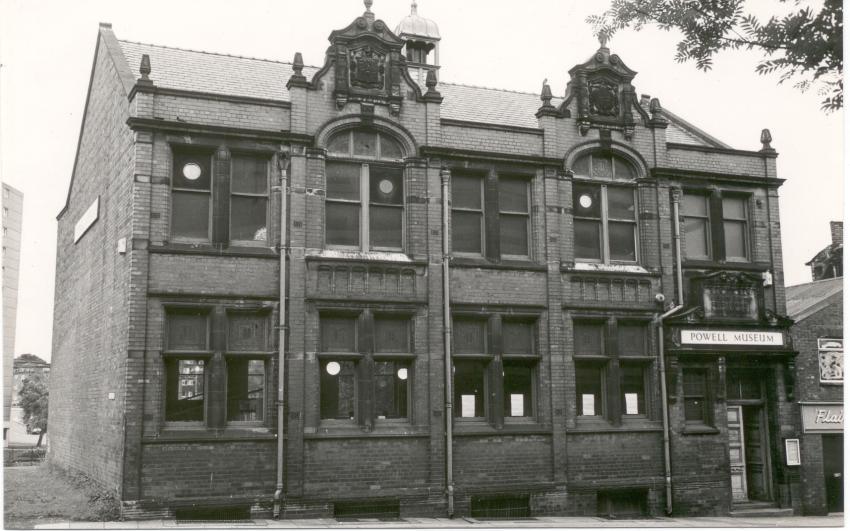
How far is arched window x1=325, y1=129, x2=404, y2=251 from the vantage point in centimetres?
1767

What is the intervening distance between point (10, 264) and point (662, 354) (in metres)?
13.3

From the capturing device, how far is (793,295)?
23531 millimetres

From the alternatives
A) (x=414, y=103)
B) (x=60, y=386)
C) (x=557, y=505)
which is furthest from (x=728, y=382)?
(x=60, y=386)

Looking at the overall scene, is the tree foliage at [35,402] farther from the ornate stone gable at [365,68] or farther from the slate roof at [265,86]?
the ornate stone gable at [365,68]

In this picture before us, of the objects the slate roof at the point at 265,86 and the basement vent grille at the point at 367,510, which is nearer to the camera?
the basement vent grille at the point at 367,510

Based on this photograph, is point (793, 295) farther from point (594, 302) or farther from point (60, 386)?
point (60, 386)

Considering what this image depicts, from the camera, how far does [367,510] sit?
1672cm

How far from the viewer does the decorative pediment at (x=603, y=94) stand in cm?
1973

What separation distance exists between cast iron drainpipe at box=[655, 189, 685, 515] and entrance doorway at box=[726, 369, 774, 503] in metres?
1.85

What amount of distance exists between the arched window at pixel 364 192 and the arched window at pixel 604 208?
4.17 m

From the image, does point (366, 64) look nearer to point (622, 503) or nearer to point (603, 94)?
point (603, 94)

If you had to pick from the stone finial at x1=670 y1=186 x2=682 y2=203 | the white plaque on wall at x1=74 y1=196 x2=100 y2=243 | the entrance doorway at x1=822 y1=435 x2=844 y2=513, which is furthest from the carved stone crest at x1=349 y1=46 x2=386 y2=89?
the entrance doorway at x1=822 y1=435 x2=844 y2=513

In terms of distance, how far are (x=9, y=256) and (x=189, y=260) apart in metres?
3.05

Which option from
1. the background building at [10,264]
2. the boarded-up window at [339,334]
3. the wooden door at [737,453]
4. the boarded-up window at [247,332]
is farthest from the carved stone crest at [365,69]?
the wooden door at [737,453]
